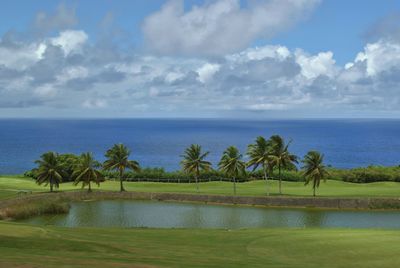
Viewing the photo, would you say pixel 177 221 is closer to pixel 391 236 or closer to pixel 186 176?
pixel 391 236

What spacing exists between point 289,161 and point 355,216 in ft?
52.5

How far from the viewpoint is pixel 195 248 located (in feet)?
100

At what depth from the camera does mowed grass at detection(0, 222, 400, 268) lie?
22453 millimetres

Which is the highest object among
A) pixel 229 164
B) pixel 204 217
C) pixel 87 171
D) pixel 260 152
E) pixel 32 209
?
pixel 260 152

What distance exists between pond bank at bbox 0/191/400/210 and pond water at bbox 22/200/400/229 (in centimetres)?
183

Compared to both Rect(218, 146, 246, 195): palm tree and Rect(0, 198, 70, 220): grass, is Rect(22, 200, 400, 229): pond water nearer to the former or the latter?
Rect(0, 198, 70, 220): grass

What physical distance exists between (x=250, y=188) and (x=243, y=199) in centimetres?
1372

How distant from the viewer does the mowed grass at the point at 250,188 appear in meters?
69.6

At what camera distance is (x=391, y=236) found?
33.4 meters

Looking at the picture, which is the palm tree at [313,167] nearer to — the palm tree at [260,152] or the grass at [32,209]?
the palm tree at [260,152]

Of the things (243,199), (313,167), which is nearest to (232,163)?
(243,199)

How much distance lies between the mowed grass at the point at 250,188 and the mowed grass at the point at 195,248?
33.4 meters

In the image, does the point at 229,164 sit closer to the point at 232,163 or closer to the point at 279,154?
the point at 232,163

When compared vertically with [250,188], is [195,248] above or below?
below
